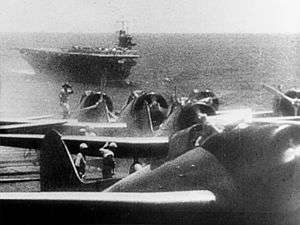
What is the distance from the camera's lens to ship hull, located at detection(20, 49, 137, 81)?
8169 cm

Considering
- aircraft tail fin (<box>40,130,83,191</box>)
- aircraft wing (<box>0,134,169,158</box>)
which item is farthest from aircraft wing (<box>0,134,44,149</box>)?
aircraft tail fin (<box>40,130,83,191</box>)

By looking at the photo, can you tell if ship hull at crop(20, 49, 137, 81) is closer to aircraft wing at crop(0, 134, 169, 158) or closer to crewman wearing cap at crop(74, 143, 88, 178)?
crewman wearing cap at crop(74, 143, 88, 178)

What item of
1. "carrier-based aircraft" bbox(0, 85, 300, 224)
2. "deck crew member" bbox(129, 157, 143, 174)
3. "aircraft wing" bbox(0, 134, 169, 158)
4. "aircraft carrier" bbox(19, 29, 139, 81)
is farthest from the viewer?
"aircraft carrier" bbox(19, 29, 139, 81)

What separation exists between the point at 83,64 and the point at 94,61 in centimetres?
367

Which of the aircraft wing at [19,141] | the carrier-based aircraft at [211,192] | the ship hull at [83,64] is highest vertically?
the carrier-based aircraft at [211,192]

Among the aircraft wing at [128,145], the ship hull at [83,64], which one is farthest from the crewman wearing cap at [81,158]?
the ship hull at [83,64]

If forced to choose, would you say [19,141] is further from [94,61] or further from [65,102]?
[94,61]

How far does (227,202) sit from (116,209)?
1.49 metres

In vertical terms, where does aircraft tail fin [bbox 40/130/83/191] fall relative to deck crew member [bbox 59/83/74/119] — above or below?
above

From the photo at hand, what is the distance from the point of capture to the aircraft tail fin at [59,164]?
7469 mm

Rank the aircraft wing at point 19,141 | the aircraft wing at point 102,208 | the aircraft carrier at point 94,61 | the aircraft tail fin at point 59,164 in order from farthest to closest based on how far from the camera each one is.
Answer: the aircraft carrier at point 94,61
the aircraft wing at point 19,141
the aircraft tail fin at point 59,164
the aircraft wing at point 102,208

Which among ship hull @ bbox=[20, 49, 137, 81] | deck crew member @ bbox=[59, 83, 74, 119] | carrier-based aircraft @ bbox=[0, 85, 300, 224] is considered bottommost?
ship hull @ bbox=[20, 49, 137, 81]

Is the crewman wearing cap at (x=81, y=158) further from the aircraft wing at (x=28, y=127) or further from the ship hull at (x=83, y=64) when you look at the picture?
the ship hull at (x=83, y=64)

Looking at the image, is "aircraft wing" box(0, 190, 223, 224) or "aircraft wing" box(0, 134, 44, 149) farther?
"aircraft wing" box(0, 134, 44, 149)
